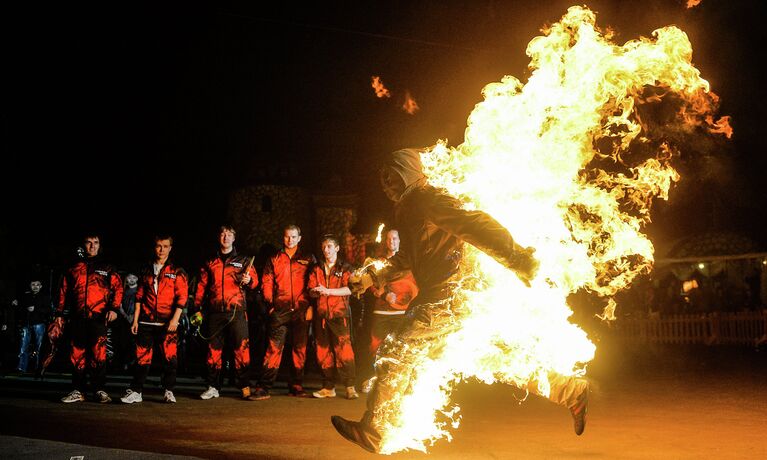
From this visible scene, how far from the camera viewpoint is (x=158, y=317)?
8.55 m

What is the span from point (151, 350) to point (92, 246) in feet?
5.31

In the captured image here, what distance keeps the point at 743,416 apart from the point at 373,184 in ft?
75.0

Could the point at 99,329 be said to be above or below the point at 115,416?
above

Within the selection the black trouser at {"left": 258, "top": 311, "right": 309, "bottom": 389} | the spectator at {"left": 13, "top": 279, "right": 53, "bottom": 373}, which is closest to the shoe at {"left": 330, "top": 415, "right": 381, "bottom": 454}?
the black trouser at {"left": 258, "top": 311, "right": 309, "bottom": 389}

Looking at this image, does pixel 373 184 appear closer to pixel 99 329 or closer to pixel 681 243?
pixel 681 243

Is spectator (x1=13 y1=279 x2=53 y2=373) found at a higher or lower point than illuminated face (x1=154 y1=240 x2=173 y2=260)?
lower

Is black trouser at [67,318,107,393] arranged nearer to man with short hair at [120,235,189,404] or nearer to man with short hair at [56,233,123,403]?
man with short hair at [56,233,123,403]

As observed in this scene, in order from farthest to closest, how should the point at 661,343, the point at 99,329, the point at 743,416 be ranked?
the point at 661,343
the point at 99,329
the point at 743,416

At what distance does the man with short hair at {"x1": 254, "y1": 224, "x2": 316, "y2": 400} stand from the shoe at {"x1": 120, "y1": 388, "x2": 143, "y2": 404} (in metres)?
1.53

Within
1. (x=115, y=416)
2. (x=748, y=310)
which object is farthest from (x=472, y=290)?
(x=748, y=310)

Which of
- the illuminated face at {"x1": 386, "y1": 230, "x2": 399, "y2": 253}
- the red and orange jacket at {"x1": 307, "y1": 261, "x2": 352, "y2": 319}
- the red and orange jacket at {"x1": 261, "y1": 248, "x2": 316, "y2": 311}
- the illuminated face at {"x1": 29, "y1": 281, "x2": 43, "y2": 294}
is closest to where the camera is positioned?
the red and orange jacket at {"x1": 261, "y1": 248, "x2": 316, "y2": 311}

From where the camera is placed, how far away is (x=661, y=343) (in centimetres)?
1973

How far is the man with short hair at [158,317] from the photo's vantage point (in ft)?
27.9

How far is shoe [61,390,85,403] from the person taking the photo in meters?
8.60
